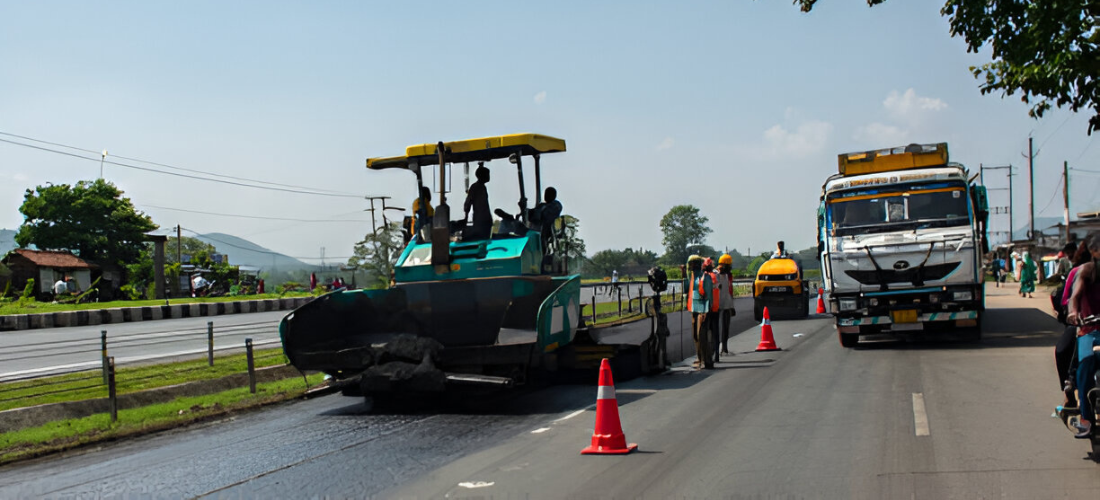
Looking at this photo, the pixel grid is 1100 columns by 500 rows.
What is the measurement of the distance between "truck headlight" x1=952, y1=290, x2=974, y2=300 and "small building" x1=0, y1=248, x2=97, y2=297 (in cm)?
4393

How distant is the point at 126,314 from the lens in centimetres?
3209

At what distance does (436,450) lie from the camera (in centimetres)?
823

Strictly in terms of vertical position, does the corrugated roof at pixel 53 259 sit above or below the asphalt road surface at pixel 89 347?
above

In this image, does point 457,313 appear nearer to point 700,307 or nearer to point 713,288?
point 700,307

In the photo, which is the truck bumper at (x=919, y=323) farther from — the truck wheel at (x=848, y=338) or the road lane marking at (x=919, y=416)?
the road lane marking at (x=919, y=416)

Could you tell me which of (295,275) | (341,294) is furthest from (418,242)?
(295,275)

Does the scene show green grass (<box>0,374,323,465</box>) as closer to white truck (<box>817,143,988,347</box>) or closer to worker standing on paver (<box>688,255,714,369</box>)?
worker standing on paver (<box>688,255,714,369</box>)

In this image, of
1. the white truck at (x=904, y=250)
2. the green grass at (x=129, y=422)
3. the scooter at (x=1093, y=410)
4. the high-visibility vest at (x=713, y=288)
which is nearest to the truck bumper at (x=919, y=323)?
the white truck at (x=904, y=250)

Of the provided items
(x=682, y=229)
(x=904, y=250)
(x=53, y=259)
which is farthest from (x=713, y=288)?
(x=682, y=229)

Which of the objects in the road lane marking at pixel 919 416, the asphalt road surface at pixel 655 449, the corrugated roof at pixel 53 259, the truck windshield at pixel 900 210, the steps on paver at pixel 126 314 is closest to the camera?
the asphalt road surface at pixel 655 449

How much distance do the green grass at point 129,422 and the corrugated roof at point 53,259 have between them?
42.8 metres

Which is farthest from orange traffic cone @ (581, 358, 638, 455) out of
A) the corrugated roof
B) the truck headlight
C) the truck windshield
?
the corrugated roof

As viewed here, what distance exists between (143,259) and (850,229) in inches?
2269

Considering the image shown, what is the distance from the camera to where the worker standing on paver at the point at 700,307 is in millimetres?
14453
